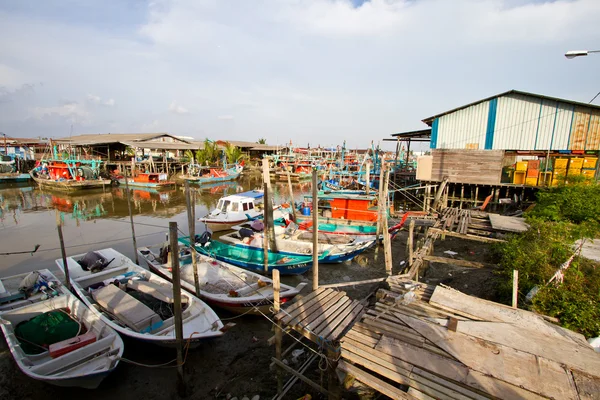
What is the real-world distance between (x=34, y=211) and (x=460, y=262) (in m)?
28.7

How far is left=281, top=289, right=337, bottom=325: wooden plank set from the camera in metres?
5.26

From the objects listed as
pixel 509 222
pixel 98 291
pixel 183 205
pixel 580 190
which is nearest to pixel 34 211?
pixel 183 205

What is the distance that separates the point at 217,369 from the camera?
6742 millimetres

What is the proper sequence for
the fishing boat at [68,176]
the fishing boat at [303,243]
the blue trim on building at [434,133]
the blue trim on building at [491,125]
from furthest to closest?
the fishing boat at [68,176], the blue trim on building at [434,133], the blue trim on building at [491,125], the fishing boat at [303,243]

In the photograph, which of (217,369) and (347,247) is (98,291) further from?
(347,247)

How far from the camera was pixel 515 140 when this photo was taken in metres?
19.2

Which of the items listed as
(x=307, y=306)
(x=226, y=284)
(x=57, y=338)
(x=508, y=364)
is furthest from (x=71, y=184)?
(x=508, y=364)

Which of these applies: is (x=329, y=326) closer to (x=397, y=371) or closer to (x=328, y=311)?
(x=328, y=311)

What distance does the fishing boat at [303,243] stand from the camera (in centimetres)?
Answer: 1209

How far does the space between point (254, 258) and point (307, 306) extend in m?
6.62

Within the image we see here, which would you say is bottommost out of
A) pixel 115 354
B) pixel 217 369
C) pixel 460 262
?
pixel 217 369

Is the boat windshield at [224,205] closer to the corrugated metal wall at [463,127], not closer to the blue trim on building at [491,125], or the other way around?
the corrugated metal wall at [463,127]

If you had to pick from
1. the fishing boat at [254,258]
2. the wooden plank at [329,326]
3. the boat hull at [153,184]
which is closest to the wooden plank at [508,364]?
the wooden plank at [329,326]

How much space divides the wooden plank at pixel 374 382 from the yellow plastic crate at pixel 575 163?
64.3 ft
